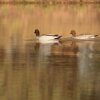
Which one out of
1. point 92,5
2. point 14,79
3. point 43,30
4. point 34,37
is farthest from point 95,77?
point 92,5

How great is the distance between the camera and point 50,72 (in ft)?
45.0

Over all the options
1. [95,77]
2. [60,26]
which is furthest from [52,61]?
[60,26]

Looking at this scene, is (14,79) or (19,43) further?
(19,43)

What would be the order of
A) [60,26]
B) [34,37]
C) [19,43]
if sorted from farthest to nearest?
[60,26] → [34,37] → [19,43]

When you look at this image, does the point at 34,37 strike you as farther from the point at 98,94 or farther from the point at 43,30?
the point at 98,94

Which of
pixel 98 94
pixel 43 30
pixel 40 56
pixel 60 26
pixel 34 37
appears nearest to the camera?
pixel 98 94

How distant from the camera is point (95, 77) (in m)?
13.0

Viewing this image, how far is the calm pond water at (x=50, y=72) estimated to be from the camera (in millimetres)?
11234

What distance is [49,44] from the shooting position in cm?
2031

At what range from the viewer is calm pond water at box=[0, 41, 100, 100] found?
1123 cm

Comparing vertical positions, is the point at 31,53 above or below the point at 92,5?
below

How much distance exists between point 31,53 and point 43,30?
8584 mm

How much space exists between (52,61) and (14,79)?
2.95m

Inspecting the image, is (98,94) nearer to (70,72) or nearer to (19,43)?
(70,72)
